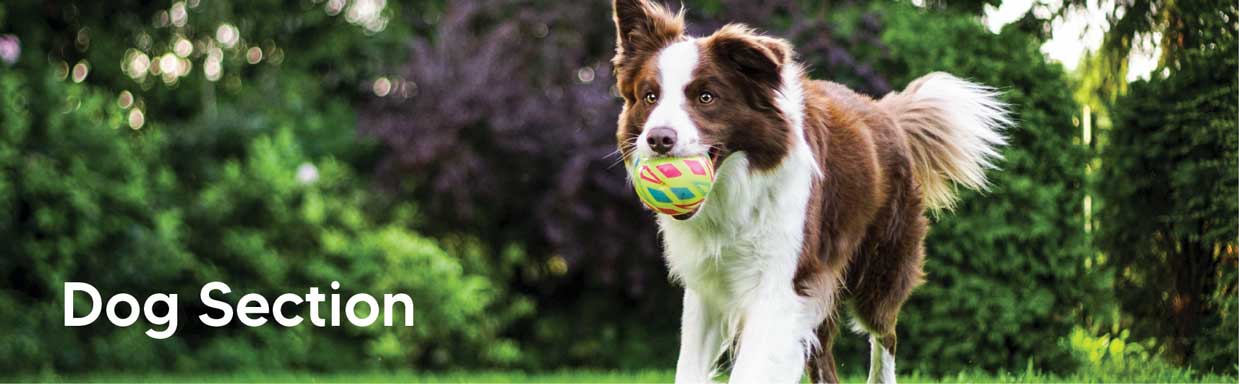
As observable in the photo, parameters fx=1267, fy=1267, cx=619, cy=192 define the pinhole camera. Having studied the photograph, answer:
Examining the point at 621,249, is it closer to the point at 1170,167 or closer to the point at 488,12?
the point at 488,12

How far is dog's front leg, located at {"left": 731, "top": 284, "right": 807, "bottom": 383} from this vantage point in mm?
3785

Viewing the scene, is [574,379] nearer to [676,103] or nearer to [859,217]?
[859,217]

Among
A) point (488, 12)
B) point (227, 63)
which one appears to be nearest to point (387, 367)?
point (488, 12)

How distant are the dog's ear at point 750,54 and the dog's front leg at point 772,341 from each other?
64 cm

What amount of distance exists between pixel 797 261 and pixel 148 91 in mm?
11114

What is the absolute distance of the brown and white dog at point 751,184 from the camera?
3631 millimetres

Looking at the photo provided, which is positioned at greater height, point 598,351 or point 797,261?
point 797,261

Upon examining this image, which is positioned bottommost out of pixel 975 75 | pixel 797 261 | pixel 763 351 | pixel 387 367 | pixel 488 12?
pixel 387 367

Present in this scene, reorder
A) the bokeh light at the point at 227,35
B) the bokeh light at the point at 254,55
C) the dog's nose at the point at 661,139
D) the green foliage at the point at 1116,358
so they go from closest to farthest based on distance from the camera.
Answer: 1. the dog's nose at the point at 661,139
2. the green foliage at the point at 1116,358
3. the bokeh light at the point at 227,35
4. the bokeh light at the point at 254,55

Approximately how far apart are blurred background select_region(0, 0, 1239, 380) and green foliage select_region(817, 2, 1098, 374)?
16 mm

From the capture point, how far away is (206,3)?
1341 cm

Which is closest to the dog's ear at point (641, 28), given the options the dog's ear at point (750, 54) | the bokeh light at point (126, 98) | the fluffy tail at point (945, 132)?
the dog's ear at point (750, 54)

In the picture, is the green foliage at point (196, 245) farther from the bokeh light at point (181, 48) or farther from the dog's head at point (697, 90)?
the dog's head at point (697, 90)

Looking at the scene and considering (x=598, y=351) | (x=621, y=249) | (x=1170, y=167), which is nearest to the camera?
(x=1170, y=167)
